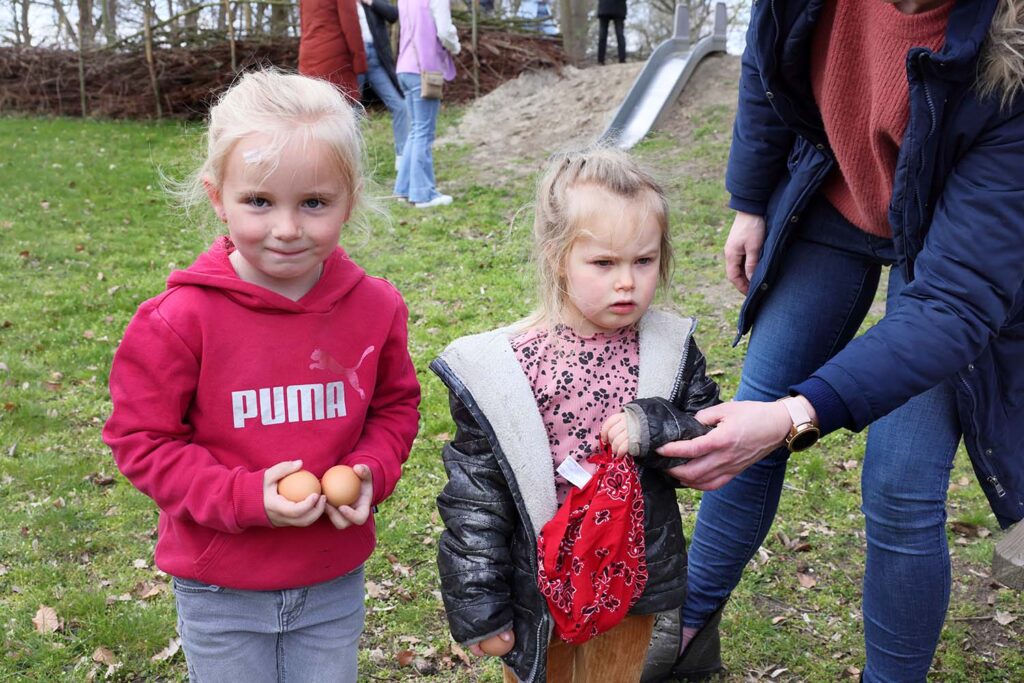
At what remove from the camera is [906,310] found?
1.89 m

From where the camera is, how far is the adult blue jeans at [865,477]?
2.15m

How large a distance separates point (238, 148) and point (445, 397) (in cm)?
324

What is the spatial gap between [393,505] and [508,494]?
204 cm

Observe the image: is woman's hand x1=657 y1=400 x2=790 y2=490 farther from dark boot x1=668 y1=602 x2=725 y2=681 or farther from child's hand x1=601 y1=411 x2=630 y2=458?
dark boot x1=668 y1=602 x2=725 y2=681

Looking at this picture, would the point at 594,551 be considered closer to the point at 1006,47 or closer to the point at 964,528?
the point at 1006,47

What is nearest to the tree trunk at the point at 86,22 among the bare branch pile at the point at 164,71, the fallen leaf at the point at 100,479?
the bare branch pile at the point at 164,71

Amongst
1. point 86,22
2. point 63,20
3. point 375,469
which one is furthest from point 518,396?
point 86,22

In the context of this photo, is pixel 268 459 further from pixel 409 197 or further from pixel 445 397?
pixel 409 197

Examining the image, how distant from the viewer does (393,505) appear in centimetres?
395

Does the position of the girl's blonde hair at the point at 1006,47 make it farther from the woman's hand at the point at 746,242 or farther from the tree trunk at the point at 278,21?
the tree trunk at the point at 278,21

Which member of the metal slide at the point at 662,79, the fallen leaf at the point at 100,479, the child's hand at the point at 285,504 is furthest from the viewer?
the metal slide at the point at 662,79

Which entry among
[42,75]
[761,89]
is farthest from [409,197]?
[42,75]

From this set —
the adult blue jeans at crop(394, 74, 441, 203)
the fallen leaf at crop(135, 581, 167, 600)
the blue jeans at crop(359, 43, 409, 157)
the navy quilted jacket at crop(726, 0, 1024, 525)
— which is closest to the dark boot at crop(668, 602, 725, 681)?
the navy quilted jacket at crop(726, 0, 1024, 525)

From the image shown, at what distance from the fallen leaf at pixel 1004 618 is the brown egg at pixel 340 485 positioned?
247cm
